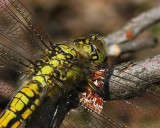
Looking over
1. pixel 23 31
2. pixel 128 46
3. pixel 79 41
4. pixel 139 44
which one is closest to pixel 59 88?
pixel 79 41

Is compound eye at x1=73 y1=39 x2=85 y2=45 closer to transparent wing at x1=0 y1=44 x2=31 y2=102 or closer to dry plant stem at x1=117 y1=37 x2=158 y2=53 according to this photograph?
transparent wing at x1=0 y1=44 x2=31 y2=102

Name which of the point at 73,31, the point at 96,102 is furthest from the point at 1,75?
the point at 73,31

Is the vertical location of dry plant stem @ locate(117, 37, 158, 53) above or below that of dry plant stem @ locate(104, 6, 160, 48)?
below

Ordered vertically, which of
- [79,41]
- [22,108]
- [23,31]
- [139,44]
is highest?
[23,31]

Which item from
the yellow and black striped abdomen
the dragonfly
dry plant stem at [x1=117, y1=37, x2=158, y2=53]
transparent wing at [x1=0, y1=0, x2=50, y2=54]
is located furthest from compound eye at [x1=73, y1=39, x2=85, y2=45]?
dry plant stem at [x1=117, y1=37, x2=158, y2=53]

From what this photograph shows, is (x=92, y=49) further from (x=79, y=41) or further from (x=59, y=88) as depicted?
(x=59, y=88)

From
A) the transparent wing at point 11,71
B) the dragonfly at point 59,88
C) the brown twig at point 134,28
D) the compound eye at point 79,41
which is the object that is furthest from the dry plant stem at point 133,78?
the brown twig at point 134,28
